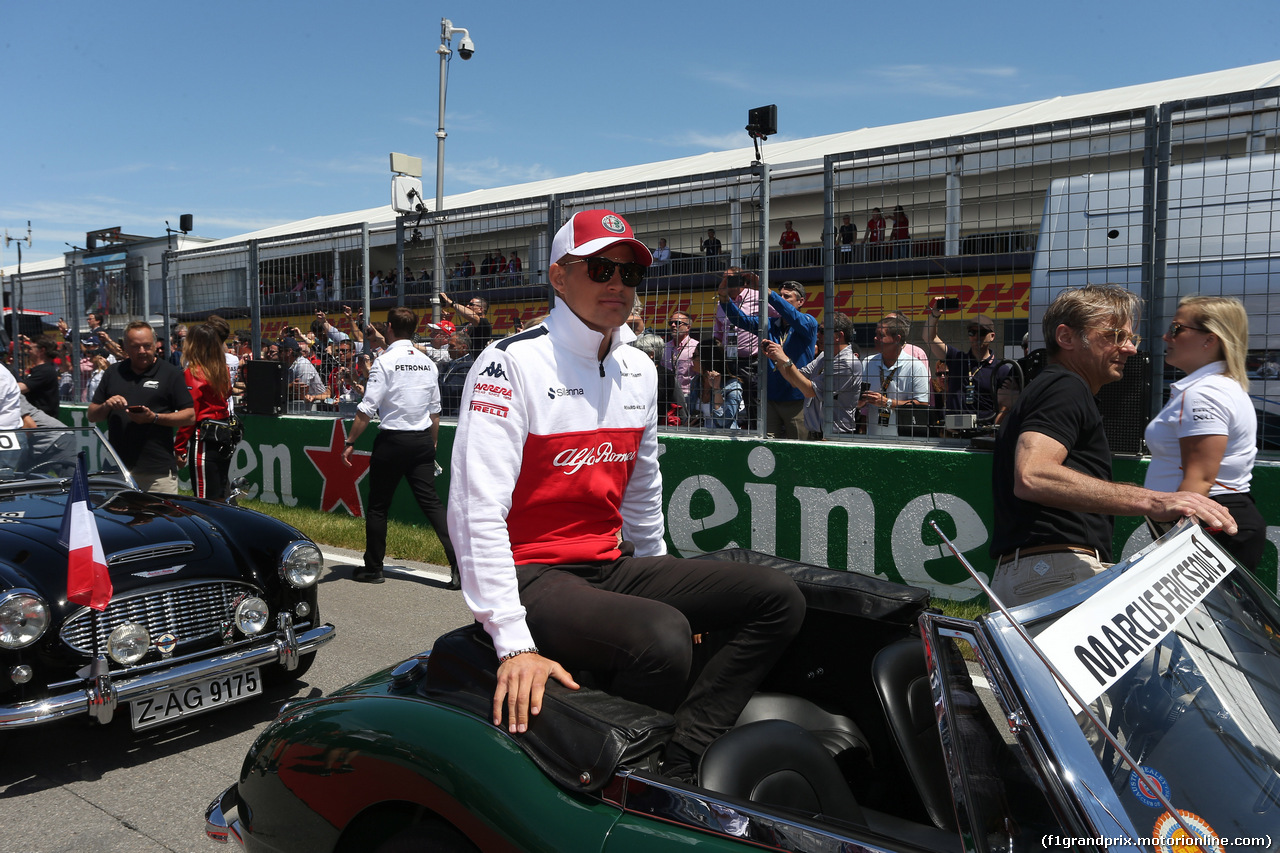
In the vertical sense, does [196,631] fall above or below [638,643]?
below

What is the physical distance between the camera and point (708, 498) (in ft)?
22.7

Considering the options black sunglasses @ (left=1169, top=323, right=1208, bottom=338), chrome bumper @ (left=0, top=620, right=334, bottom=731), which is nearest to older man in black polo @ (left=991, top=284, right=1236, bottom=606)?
black sunglasses @ (left=1169, top=323, right=1208, bottom=338)

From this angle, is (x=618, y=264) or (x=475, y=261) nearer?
(x=618, y=264)

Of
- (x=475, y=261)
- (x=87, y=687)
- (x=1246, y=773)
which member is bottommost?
(x=87, y=687)

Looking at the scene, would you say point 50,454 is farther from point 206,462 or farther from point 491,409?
point 491,409

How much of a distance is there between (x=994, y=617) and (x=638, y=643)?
84cm

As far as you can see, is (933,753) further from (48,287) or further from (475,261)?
(48,287)

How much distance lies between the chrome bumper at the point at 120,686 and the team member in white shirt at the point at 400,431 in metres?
2.76

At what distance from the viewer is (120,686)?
147 inches

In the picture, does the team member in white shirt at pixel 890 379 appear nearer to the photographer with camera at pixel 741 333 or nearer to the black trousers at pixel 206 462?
the photographer with camera at pixel 741 333

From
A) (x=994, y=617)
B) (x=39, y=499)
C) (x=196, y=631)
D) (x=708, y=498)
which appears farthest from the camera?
(x=708, y=498)

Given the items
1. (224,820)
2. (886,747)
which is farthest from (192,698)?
(886,747)

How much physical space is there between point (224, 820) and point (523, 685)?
1.23 m

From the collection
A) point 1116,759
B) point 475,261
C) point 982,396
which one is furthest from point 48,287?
point 1116,759
